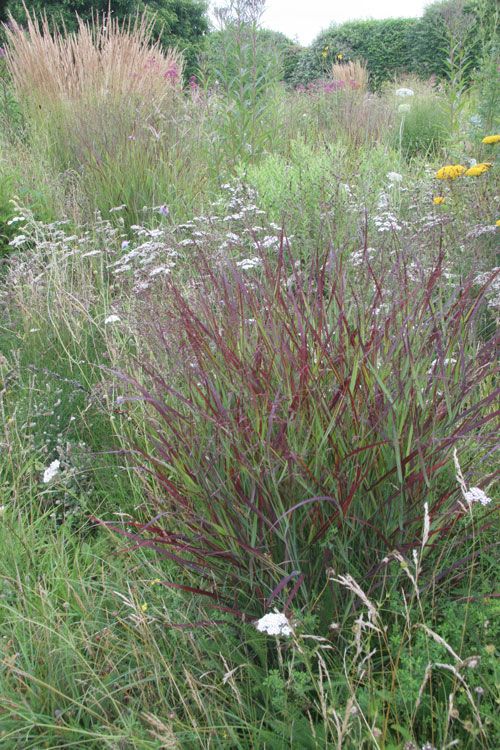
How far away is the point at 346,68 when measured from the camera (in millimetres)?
15516

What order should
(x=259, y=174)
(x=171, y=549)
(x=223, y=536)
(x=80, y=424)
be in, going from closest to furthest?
(x=223, y=536) → (x=171, y=549) → (x=80, y=424) → (x=259, y=174)

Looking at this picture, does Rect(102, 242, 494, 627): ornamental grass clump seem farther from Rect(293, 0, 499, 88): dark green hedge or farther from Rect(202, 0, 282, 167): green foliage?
Rect(293, 0, 499, 88): dark green hedge

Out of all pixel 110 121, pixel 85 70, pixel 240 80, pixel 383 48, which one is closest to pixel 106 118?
pixel 110 121

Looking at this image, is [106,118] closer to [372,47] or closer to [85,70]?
[85,70]

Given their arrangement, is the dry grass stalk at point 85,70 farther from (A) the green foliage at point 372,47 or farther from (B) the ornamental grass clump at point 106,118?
(A) the green foliage at point 372,47

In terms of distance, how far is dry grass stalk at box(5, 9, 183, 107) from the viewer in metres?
7.25

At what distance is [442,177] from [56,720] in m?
4.12

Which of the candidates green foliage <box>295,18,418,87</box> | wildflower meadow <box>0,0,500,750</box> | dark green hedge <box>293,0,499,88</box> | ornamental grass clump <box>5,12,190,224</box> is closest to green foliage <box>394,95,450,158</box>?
ornamental grass clump <box>5,12,190,224</box>

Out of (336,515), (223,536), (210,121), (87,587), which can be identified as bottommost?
(87,587)

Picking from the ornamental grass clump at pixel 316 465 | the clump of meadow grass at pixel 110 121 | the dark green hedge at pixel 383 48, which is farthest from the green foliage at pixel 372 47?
the ornamental grass clump at pixel 316 465

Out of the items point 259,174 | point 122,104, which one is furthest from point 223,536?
point 122,104

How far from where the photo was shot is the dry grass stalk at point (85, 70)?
725 centimetres

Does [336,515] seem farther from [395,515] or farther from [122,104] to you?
[122,104]

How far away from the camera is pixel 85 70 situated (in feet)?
25.0
